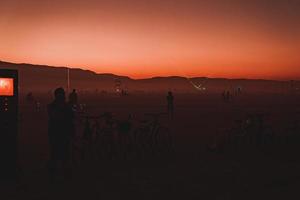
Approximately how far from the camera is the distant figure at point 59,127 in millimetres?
8047

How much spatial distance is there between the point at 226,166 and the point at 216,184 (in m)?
1.67

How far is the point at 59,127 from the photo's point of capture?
8055 mm

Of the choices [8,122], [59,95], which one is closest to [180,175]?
[59,95]

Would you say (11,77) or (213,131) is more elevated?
(11,77)

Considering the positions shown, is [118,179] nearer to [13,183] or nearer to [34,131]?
[13,183]

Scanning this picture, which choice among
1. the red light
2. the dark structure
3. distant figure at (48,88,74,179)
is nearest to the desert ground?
the dark structure

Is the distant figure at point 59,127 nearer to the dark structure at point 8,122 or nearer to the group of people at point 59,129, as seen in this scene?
the group of people at point 59,129

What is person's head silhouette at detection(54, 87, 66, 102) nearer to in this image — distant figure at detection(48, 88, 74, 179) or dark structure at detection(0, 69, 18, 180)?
distant figure at detection(48, 88, 74, 179)

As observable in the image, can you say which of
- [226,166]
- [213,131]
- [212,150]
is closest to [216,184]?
[226,166]

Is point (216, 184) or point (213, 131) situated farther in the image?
point (213, 131)

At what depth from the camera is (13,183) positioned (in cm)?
782

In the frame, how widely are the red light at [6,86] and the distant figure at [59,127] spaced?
751mm

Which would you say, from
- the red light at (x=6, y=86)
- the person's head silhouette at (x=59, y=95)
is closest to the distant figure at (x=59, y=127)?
the person's head silhouette at (x=59, y=95)

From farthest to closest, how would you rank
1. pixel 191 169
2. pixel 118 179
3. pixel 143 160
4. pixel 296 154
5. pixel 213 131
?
1. pixel 213 131
2. pixel 296 154
3. pixel 143 160
4. pixel 191 169
5. pixel 118 179
